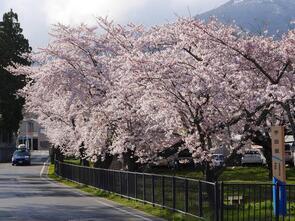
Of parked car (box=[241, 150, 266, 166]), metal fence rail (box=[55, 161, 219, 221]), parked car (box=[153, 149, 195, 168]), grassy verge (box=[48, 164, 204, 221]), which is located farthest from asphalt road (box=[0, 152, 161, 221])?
parked car (box=[241, 150, 266, 166])

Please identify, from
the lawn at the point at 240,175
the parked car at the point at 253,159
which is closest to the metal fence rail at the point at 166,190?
the lawn at the point at 240,175

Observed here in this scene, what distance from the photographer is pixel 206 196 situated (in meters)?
15.2

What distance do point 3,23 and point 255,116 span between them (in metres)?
66.2

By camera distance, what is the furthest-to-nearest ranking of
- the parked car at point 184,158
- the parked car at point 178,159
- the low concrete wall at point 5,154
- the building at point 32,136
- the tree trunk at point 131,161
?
1. the building at point 32,136
2. the low concrete wall at point 5,154
3. the tree trunk at point 131,161
4. the parked car at point 178,159
5. the parked car at point 184,158

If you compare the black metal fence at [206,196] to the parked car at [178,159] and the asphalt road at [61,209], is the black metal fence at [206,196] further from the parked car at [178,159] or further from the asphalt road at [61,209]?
the parked car at [178,159]

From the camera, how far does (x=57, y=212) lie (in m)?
18.2

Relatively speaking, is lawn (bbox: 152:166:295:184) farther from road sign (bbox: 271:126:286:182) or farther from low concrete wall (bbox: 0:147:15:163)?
low concrete wall (bbox: 0:147:15:163)

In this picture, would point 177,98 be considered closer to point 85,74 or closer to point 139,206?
point 139,206

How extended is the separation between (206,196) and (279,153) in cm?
229

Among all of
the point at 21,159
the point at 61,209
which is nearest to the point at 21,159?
the point at 21,159

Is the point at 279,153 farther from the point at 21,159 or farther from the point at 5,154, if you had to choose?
the point at 5,154

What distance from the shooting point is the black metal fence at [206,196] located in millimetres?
14500

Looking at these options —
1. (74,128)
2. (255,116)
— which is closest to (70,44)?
(74,128)

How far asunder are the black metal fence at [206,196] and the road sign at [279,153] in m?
0.40
